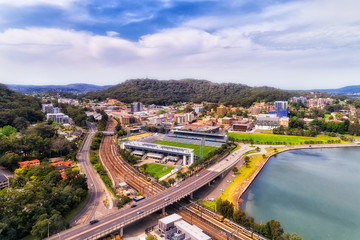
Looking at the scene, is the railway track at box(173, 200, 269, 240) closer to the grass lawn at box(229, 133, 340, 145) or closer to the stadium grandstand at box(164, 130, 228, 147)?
the stadium grandstand at box(164, 130, 228, 147)

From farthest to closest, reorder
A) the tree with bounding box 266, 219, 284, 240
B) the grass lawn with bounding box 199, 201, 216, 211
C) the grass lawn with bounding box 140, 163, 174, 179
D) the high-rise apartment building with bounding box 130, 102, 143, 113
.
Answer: the high-rise apartment building with bounding box 130, 102, 143, 113 → the grass lawn with bounding box 140, 163, 174, 179 → the grass lawn with bounding box 199, 201, 216, 211 → the tree with bounding box 266, 219, 284, 240

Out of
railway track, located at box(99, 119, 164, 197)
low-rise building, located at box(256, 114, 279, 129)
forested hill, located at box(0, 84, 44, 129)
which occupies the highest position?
forested hill, located at box(0, 84, 44, 129)

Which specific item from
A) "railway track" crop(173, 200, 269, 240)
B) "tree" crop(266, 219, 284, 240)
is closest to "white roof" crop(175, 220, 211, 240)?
"railway track" crop(173, 200, 269, 240)

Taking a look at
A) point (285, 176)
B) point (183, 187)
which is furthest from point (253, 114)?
point (183, 187)

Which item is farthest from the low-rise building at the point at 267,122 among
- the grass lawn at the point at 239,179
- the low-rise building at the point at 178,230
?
the low-rise building at the point at 178,230

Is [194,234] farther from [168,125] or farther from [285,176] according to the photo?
[168,125]

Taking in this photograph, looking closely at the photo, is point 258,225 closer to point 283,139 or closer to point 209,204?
point 209,204
